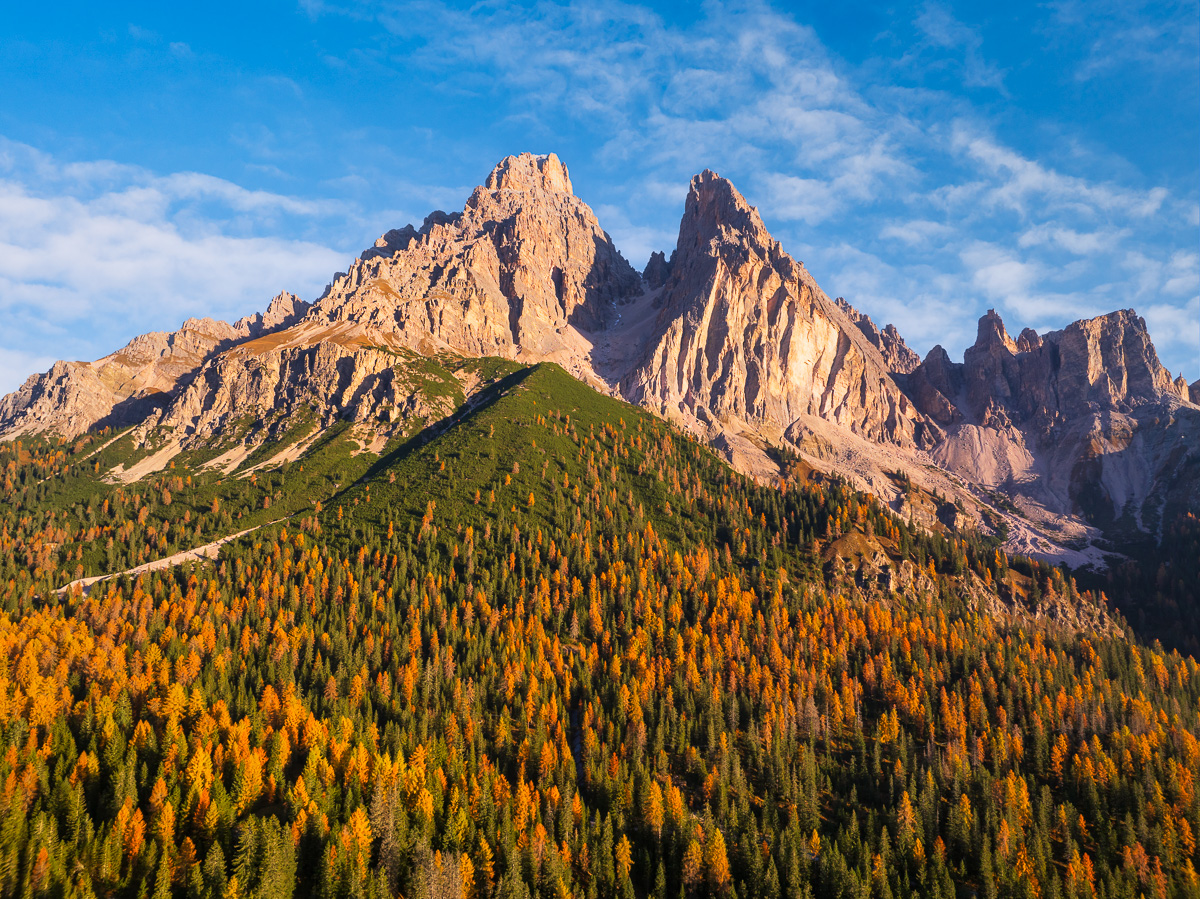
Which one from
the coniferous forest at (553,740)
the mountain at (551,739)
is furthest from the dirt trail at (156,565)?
the coniferous forest at (553,740)

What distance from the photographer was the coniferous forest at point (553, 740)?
81.1m

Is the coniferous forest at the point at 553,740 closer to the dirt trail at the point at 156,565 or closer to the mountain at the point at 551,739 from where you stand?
the mountain at the point at 551,739

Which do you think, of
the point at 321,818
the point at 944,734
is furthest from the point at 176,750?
the point at 944,734

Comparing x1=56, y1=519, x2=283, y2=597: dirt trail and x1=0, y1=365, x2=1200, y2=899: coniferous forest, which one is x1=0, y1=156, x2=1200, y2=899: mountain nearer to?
x1=0, y1=365, x2=1200, y2=899: coniferous forest

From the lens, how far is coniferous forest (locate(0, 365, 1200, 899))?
266ft

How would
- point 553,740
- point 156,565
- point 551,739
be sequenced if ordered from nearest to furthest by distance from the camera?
point 553,740
point 551,739
point 156,565

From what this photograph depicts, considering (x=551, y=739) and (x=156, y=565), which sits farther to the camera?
(x=156, y=565)

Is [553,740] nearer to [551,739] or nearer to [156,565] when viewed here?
[551,739]

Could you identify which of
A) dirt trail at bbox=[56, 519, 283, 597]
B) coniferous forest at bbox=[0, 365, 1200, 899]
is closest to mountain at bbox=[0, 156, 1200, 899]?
coniferous forest at bbox=[0, 365, 1200, 899]

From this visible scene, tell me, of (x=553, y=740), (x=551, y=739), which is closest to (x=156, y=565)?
(x=551, y=739)

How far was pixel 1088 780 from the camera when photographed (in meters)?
110

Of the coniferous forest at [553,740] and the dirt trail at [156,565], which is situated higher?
the dirt trail at [156,565]

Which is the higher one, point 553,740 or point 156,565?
point 156,565

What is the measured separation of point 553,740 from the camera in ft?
385
